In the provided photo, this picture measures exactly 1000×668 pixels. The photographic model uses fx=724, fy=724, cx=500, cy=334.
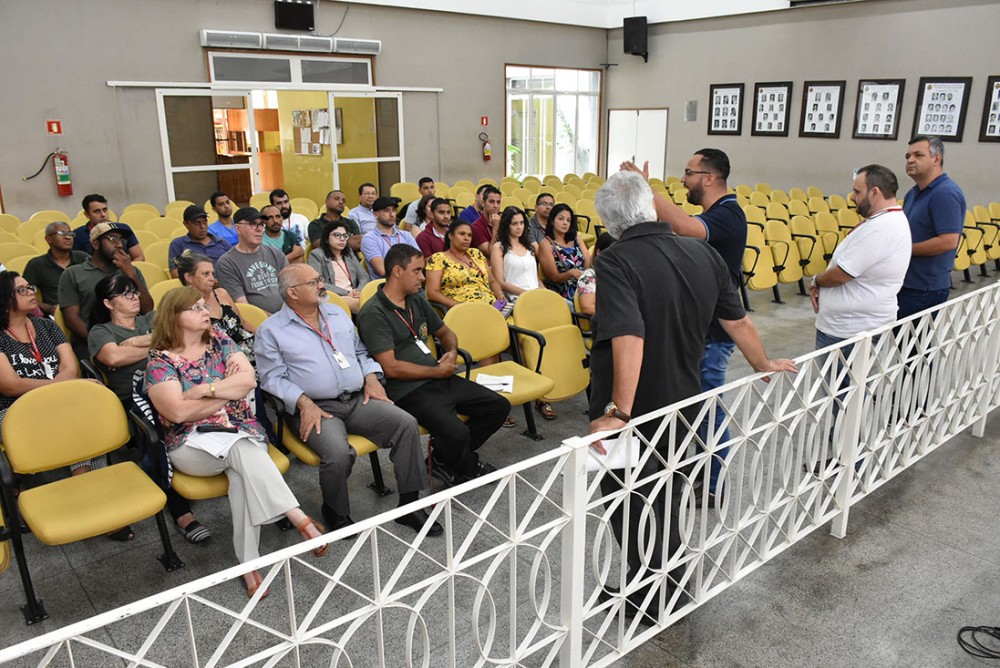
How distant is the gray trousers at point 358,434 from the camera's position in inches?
128

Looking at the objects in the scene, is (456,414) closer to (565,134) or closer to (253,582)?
(253,582)

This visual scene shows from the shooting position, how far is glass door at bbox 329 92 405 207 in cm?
1185

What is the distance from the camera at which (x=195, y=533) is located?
11.0 feet

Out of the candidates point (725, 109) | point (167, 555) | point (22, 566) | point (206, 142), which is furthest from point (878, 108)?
point (22, 566)

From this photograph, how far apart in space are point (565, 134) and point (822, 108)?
526cm

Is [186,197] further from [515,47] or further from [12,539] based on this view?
[12,539]

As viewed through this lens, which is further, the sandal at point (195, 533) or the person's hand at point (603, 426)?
the sandal at point (195, 533)

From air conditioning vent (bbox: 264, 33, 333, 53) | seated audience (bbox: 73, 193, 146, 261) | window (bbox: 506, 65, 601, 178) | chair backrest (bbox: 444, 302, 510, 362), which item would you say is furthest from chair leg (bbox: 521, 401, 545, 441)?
window (bbox: 506, 65, 601, 178)

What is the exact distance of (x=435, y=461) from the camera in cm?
395

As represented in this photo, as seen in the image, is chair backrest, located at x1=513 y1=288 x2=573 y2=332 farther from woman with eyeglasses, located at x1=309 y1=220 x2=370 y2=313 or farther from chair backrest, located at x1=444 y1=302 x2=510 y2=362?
woman with eyeglasses, located at x1=309 y1=220 x2=370 y2=313

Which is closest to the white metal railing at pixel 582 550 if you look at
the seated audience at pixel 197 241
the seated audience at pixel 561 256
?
the seated audience at pixel 561 256

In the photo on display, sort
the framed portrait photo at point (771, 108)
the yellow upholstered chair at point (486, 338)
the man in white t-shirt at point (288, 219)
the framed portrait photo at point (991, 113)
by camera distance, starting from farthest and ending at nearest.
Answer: the framed portrait photo at point (771, 108) < the framed portrait photo at point (991, 113) < the man in white t-shirt at point (288, 219) < the yellow upholstered chair at point (486, 338)

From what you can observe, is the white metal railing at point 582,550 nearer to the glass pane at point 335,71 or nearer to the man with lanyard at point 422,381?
the man with lanyard at point 422,381

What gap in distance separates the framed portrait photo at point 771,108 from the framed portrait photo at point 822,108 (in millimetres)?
288
